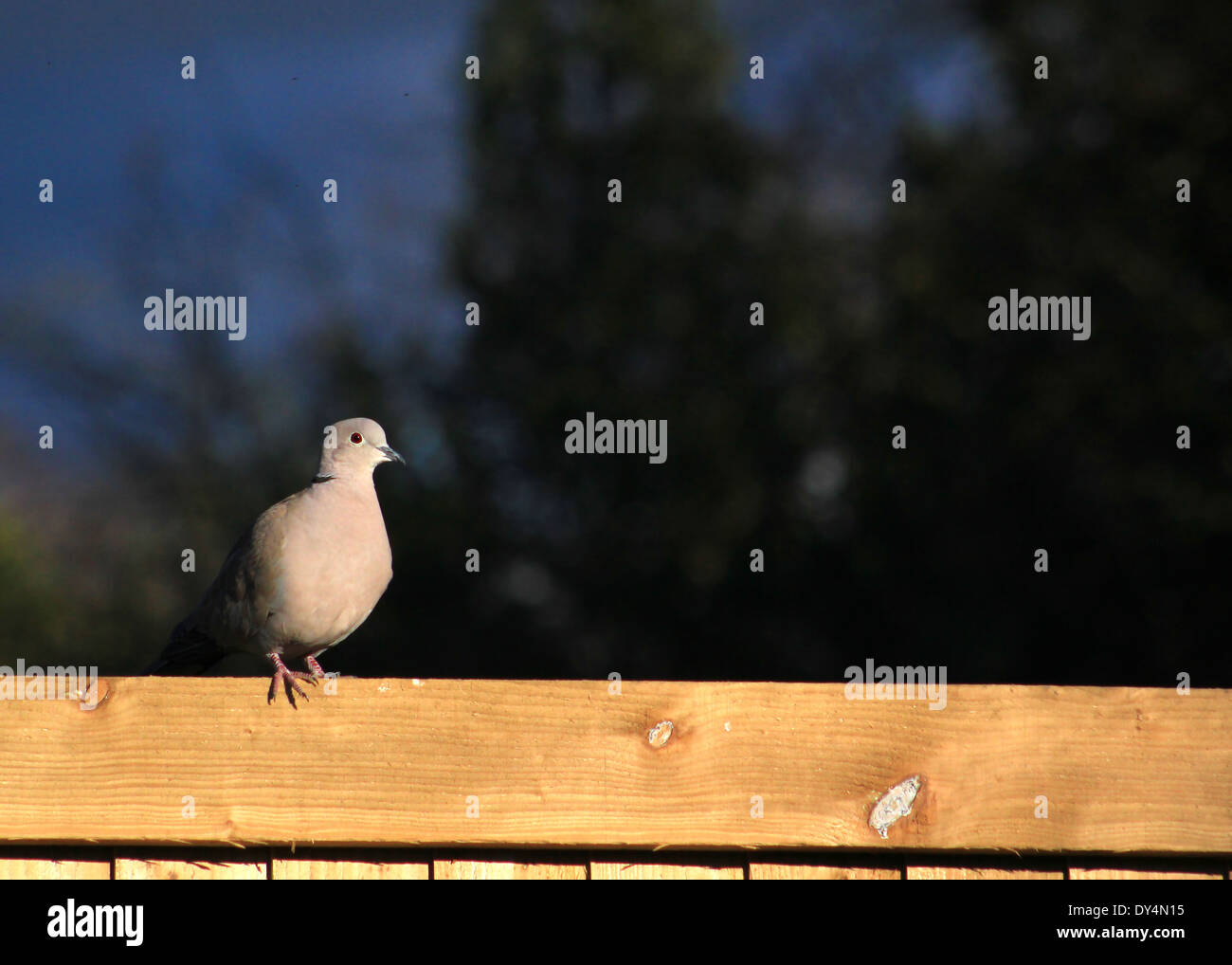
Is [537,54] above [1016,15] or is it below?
above

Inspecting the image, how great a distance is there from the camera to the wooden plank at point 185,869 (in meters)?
2.03

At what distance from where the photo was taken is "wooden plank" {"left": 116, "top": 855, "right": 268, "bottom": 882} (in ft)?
6.64

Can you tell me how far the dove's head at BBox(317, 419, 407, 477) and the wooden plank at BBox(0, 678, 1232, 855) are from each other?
1.50 metres

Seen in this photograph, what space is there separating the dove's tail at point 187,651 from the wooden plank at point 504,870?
1802 millimetres

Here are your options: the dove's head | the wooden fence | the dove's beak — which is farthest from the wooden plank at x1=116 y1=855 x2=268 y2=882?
the dove's beak

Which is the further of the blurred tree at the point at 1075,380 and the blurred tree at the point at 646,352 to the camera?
the blurred tree at the point at 646,352

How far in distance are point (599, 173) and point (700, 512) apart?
12.9 ft

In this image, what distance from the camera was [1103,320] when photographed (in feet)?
32.6

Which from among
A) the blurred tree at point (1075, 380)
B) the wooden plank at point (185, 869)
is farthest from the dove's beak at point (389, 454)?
the blurred tree at point (1075, 380)

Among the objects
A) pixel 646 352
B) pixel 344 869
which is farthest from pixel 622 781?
pixel 646 352

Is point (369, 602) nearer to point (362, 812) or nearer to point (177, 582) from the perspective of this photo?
point (362, 812)

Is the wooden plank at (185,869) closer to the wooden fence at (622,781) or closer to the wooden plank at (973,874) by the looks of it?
the wooden fence at (622,781)

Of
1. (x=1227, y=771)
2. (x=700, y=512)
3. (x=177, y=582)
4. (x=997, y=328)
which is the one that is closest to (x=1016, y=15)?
(x=997, y=328)

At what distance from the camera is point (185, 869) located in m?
2.04
